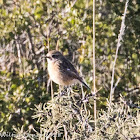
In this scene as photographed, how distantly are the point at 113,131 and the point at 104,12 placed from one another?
3.31 meters

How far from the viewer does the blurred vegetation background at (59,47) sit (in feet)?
15.0

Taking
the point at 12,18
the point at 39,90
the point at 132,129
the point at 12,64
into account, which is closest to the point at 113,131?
the point at 132,129

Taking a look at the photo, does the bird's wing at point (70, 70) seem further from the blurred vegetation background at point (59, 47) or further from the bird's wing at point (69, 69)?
the blurred vegetation background at point (59, 47)

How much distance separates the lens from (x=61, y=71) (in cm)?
467

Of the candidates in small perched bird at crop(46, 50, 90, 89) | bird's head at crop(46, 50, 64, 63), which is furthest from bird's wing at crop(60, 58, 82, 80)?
bird's head at crop(46, 50, 64, 63)

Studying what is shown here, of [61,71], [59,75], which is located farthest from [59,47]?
[59,75]

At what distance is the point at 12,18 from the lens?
4.82 meters

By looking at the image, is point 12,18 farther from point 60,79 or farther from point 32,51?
point 60,79

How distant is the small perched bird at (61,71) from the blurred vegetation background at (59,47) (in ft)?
0.74

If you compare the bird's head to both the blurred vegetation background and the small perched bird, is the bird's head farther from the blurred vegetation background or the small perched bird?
the blurred vegetation background

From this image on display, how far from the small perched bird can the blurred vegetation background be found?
0.74 ft

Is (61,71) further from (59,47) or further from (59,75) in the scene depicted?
(59,47)

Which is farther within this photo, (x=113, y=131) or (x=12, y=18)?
(x=12, y=18)

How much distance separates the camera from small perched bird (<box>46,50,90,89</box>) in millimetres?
4539
